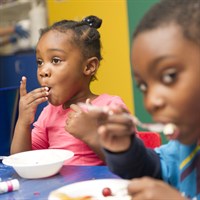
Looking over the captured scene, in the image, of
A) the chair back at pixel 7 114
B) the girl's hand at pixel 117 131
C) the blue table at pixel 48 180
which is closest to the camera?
the girl's hand at pixel 117 131

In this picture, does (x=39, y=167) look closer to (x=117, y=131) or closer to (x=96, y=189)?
(x=96, y=189)

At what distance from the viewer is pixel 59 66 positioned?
1.14 metres

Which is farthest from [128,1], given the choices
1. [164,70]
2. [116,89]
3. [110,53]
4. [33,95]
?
[164,70]

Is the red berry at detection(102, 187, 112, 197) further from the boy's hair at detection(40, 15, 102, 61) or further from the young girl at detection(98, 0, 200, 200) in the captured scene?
the boy's hair at detection(40, 15, 102, 61)

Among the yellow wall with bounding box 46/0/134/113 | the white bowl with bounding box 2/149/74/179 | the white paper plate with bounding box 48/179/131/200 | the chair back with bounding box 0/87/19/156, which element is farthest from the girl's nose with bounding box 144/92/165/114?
the yellow wall with bounding box 46/0/134/113

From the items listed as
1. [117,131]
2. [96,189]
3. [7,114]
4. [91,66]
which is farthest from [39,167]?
[7,114]

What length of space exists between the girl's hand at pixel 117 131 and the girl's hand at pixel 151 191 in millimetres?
118

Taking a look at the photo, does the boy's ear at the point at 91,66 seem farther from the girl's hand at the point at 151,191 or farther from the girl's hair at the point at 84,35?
the girl's hand at the point at 151,191

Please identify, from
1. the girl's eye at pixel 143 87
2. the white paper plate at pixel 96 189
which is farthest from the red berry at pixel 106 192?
the girl's eye at pixel 143 87

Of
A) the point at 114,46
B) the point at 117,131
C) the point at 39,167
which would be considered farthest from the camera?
the point at 114,46

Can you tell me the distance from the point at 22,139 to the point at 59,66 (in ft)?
0.83

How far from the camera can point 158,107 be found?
1.77 ft

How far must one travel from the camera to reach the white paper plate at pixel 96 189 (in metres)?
0.70

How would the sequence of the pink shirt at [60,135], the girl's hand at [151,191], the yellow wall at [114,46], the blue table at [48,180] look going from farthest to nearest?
1. the yellow wall at [114,46]
2. the pink shirt at [60,135]
3. the blue table at [48,180]
4. the girl's hand at [151,191]
